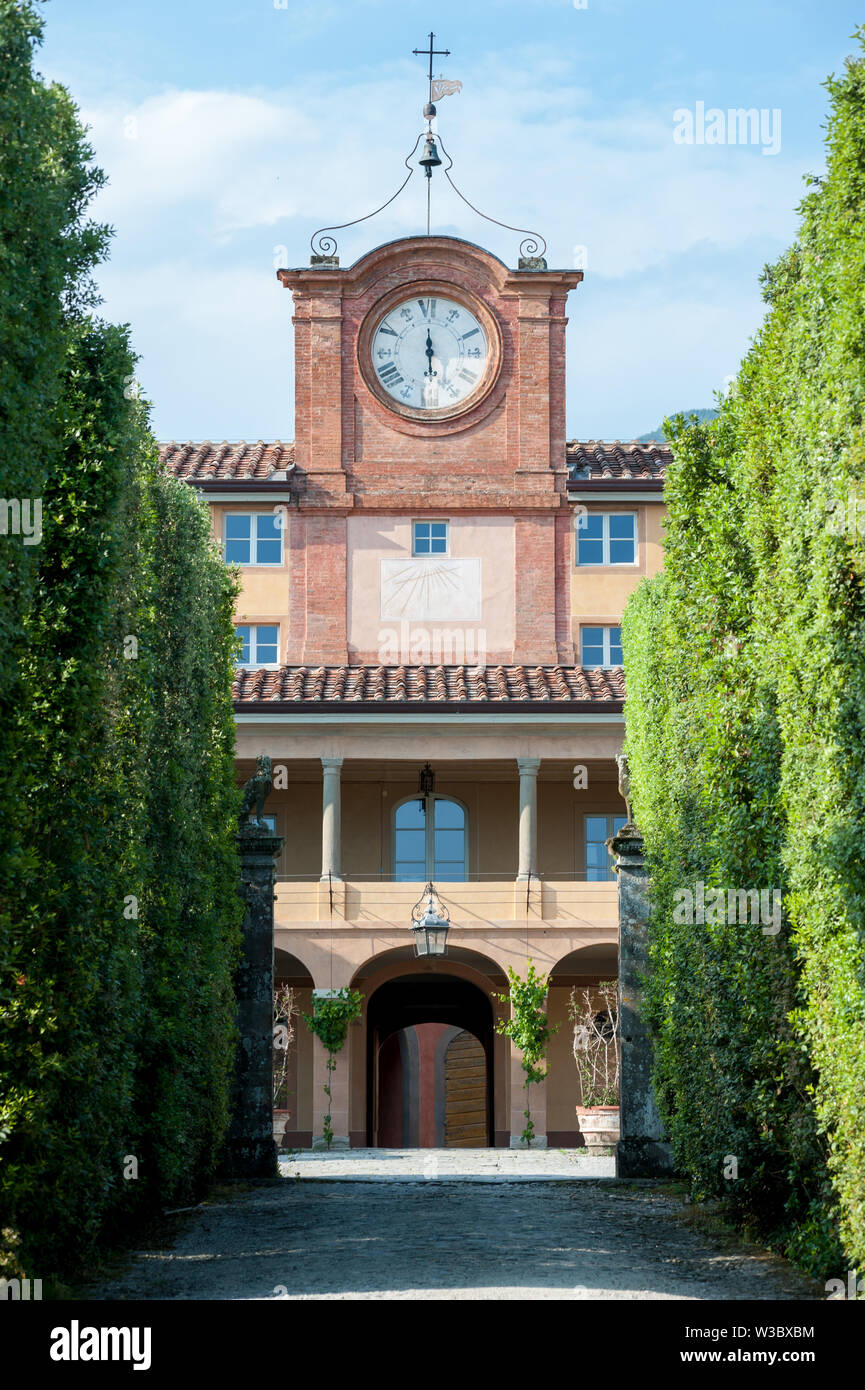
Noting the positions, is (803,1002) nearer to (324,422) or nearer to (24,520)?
(24,520)

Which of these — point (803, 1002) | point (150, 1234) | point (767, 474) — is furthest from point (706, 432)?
point (150, 1234)

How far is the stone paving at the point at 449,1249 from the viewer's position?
7.87 m

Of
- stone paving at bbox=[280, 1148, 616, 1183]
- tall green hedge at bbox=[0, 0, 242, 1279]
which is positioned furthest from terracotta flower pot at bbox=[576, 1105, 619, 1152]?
tall green hedge at bbox=[0, 0, 242, 1279]

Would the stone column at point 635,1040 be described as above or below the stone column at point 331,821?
below

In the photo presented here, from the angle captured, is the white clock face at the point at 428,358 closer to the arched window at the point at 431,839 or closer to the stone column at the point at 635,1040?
the arched window at the point at 431,839

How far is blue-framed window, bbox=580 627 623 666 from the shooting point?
95.5 feet

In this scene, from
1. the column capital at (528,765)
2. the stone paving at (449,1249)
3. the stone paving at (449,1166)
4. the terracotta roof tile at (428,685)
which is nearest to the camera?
the stone paving at (449,1249)

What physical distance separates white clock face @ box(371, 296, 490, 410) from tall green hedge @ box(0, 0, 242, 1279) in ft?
58.2

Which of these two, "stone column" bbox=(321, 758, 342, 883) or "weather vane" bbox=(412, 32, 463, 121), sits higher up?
"weather vane" bbox=(412, 32, 463, 121)

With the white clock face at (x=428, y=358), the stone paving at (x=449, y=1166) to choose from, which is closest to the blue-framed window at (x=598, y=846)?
the stone paving at (x=449, y=1166)

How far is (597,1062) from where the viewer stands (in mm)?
25609

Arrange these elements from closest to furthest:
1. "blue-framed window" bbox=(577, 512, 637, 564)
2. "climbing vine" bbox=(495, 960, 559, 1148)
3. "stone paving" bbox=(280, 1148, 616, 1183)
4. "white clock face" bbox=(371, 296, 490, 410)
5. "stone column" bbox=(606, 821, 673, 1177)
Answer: "stone column" bbox=(606, 821, 673, 1177), "stone paving" bbox=(280, 1148, 616, 1183), "climbing vine" bbox=(495, 960, 559, 1148), "white clock face" bbox=(371, 296, 490, 410), "blue-framed window" bbox=(577, 512, 637, 564)

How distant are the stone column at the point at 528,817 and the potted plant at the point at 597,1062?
2.16 meters

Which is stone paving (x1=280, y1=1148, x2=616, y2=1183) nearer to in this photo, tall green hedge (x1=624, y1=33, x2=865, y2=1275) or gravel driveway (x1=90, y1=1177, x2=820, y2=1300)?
gravel driveway (x1=90, y1=1177, x2=820, y2=1300)
